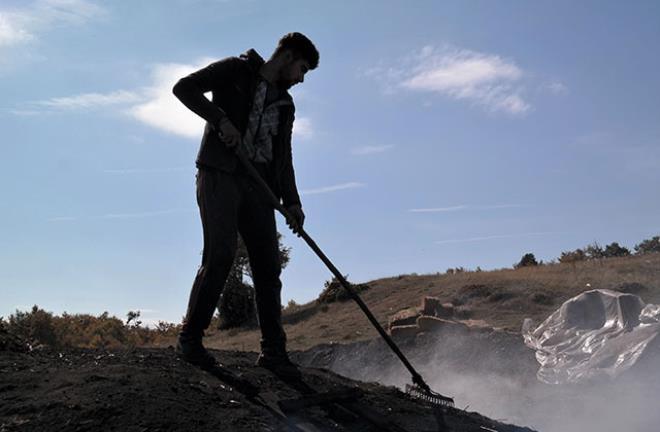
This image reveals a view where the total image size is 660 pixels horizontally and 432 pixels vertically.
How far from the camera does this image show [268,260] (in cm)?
441

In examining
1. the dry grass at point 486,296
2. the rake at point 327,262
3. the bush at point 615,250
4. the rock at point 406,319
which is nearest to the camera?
the rake at point 327,262

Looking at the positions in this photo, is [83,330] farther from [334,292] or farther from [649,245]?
[649,245]

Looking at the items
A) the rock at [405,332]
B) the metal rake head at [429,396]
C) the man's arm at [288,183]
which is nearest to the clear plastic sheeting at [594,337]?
the rock at [405,332]

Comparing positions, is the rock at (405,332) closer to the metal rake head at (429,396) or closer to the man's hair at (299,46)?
the metal rake head at (429,396)

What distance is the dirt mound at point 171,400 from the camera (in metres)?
3.17

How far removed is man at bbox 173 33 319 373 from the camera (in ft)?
13.5

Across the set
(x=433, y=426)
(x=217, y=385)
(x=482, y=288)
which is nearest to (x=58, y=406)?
(x=217, y=385)

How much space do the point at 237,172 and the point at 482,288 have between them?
468 inches

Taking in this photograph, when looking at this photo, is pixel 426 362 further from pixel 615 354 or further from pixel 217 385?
pixel 217 385

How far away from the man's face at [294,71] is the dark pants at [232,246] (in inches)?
22.7

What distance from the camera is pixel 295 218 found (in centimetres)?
457

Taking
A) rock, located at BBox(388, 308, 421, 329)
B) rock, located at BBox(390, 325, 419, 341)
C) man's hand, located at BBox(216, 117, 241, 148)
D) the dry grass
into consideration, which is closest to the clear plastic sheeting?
the dry grass

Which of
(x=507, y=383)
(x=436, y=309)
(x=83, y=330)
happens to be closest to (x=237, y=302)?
(x=83, y=330)

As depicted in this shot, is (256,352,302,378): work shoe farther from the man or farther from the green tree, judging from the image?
the green tree
